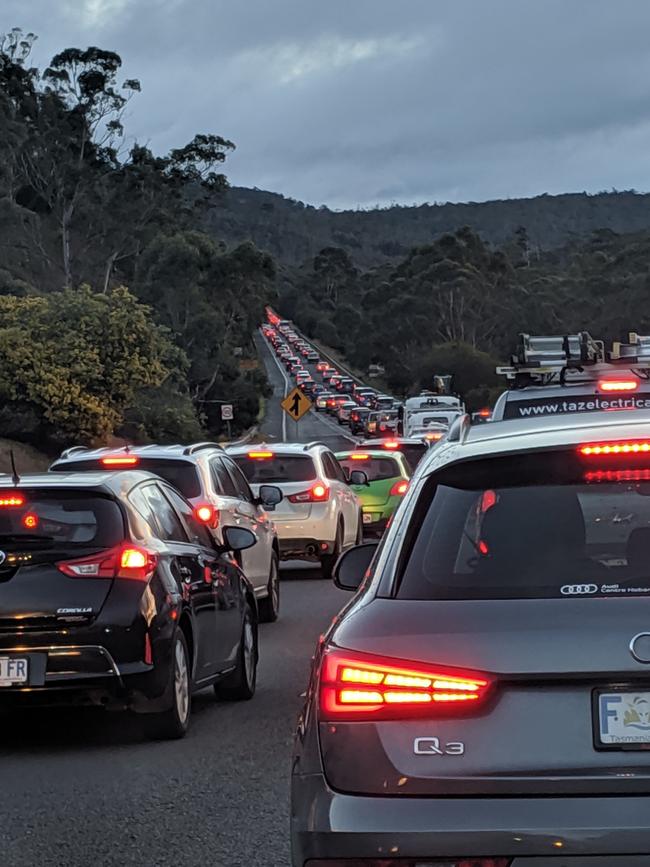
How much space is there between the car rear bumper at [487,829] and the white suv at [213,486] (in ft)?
31.2

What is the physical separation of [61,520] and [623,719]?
17.7ft

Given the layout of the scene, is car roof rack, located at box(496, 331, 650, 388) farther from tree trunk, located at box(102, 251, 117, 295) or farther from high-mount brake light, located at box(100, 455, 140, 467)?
tree trunk, located at box(102, 251, 117, 295)

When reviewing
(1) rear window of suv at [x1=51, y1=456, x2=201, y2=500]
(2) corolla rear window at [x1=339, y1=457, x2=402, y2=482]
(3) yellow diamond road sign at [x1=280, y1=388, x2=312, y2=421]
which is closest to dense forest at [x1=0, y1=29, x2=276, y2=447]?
(3) yellow diamond road sign at [x1=280, y1=388, x2=312, y2=421]

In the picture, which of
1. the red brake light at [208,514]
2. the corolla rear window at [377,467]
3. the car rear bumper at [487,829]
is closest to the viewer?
the car rear bumper at [487,829]

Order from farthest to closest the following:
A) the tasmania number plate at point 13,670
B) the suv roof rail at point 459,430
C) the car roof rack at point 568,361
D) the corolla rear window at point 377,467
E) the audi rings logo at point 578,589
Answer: the corolla rear window at point 377,467 → the car roof rack at point 568,361 → the tasmania number plate at point 13,670 → the suv roof rail at point 459,430 → the audi rings logo at point 578,589

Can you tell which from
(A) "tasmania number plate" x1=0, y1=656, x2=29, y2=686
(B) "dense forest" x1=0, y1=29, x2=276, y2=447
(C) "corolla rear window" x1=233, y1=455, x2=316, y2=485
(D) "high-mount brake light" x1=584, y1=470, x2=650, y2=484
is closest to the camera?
(D) "high-mount brake light" x1=584, y1=470, x2=650, y2=484

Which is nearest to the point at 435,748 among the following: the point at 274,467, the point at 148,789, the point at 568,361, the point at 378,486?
the point at 148,789

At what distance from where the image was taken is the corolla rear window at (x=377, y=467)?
24828 millimetres

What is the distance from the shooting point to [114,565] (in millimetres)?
8336

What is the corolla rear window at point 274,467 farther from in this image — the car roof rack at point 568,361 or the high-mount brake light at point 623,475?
the high-mount brake light at point 623,475

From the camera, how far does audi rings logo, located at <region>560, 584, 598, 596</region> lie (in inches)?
158

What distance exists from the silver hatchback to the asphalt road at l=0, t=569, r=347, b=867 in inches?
89.5

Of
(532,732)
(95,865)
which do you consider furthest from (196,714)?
(532,732)

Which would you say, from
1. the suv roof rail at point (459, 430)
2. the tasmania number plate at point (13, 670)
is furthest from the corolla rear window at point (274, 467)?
the suv roof rail at point (459, 430)
